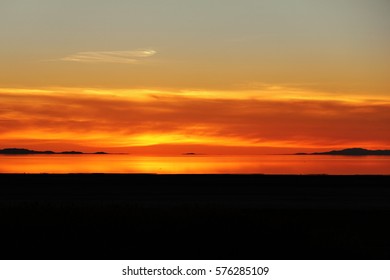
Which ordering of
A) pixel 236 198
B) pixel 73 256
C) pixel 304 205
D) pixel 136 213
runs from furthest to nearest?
pixel 236 198 → pixel 304 205 → pixel 136 213 → pixel 73 256

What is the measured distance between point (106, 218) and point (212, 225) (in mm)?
4938

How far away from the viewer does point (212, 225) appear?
3155 centimetres

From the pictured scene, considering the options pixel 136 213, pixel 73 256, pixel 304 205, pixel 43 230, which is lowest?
pixel 73 256

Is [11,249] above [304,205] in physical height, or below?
below

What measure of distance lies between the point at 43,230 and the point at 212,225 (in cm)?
697

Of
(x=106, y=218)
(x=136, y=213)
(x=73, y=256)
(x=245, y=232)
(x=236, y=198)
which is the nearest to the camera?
(x=73, y=256)

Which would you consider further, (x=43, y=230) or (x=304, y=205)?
(x=304, y=205)

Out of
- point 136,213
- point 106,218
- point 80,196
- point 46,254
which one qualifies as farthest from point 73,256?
point 80,196

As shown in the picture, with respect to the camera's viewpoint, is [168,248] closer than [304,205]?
Yes

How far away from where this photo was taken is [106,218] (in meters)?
33.2
